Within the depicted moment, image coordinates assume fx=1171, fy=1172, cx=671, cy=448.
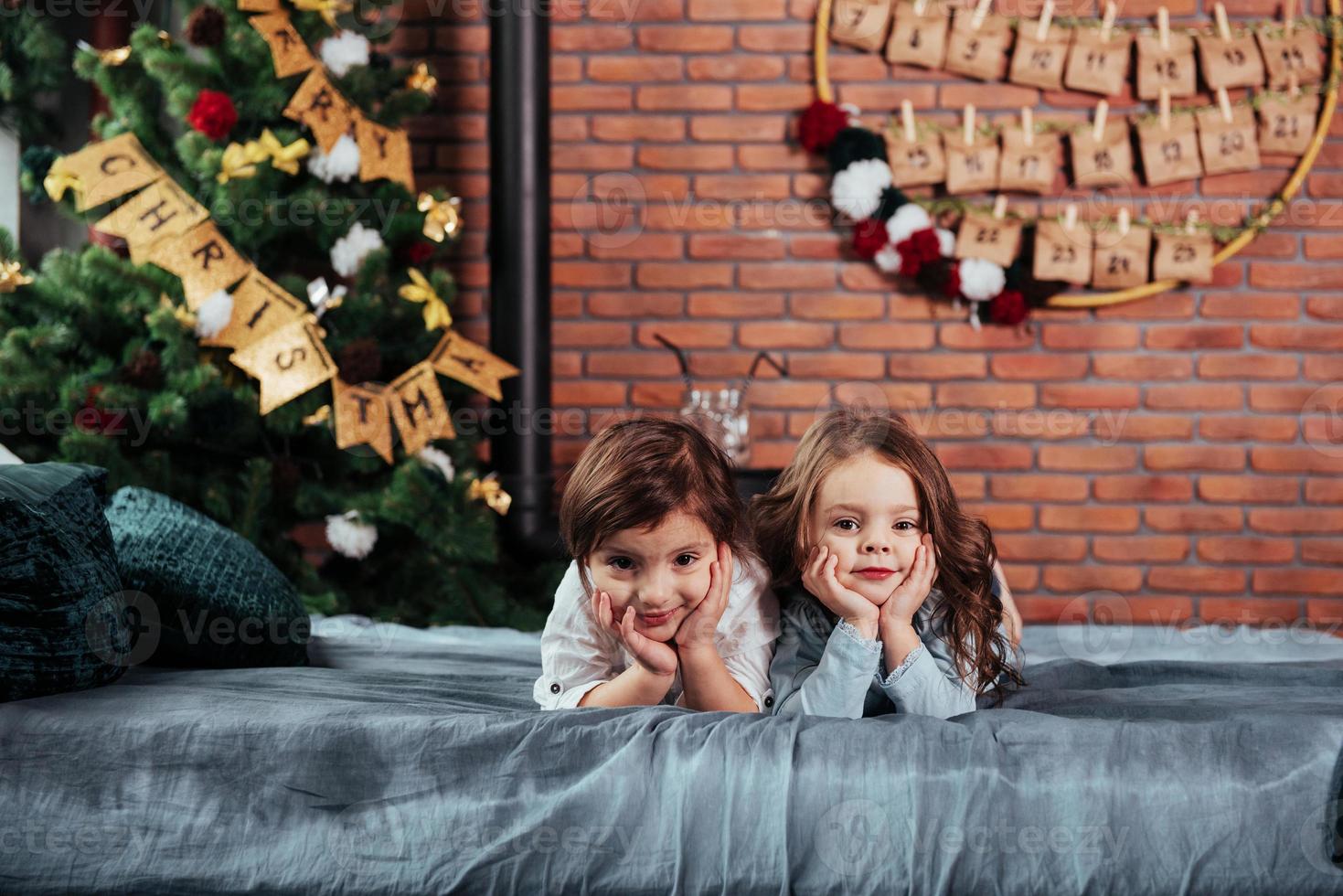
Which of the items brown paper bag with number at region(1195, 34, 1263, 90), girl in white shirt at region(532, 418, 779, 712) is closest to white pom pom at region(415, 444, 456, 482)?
girl in white shirt at region(532, 418, 779, 712)

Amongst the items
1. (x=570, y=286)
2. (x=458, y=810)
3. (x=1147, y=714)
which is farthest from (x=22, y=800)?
(x=570, y=286)

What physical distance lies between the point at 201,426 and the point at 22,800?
1.47 m

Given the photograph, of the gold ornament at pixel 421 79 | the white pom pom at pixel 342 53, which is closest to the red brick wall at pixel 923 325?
the gold ornament at pixel 421 79

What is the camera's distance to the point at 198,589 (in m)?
1.56

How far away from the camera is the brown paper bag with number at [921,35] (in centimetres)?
313

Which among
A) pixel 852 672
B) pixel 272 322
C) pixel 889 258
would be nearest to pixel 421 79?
pixel 272 322

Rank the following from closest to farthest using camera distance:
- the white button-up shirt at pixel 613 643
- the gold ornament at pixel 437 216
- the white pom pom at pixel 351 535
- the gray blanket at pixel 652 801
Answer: the gray blanket at pixel 652 801, the white button-up shirt at pixel 613 643, the white pom pom at pixel 351 535, the gold ornament at pixel 437 216

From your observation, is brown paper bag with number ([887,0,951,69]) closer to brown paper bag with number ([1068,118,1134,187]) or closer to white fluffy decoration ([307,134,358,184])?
brown paper bag with number ([1068,118,1134,187])

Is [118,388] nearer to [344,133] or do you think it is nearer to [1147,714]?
[344,133]

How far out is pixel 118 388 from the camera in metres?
2.47

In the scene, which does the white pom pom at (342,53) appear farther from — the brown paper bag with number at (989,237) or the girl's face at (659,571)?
the girl's face at (659,571)

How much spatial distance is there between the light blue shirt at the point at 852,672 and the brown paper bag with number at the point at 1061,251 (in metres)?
1.95

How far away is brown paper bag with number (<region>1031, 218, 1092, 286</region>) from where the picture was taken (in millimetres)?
3113

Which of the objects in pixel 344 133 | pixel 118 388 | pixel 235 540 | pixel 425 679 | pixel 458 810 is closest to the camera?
pixel 458 810
